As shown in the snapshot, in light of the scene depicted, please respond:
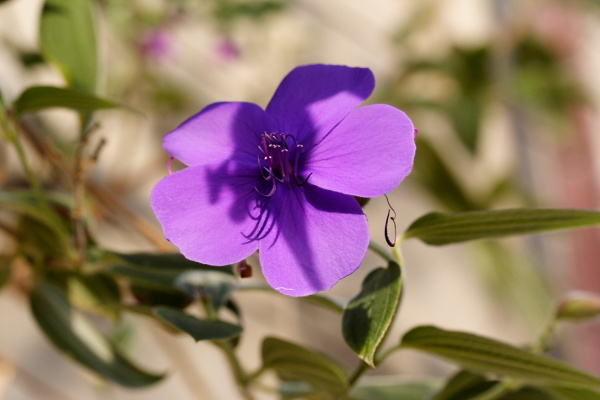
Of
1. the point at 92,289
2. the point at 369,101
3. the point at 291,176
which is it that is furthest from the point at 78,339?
the point at 369,101

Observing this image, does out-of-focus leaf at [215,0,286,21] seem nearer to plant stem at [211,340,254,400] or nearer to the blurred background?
the blurred background

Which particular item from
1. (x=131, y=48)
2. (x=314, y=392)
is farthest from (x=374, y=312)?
(x=131, y=48)

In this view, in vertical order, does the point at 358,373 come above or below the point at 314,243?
below

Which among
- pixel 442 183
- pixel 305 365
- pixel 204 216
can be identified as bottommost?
pixel 442 183

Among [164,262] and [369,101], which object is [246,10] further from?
[164,262]

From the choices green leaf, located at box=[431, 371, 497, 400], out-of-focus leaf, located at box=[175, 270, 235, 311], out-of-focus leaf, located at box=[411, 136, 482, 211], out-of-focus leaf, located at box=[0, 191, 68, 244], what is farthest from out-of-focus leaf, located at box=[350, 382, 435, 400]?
out-of-focus leaf, located at box=[411, 136, 482, 211]

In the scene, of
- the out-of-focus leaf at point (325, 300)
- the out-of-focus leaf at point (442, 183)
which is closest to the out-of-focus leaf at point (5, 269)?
the out-of-focus leaf at point (325, 300)

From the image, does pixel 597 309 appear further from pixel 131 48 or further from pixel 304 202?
pixel 131 48
